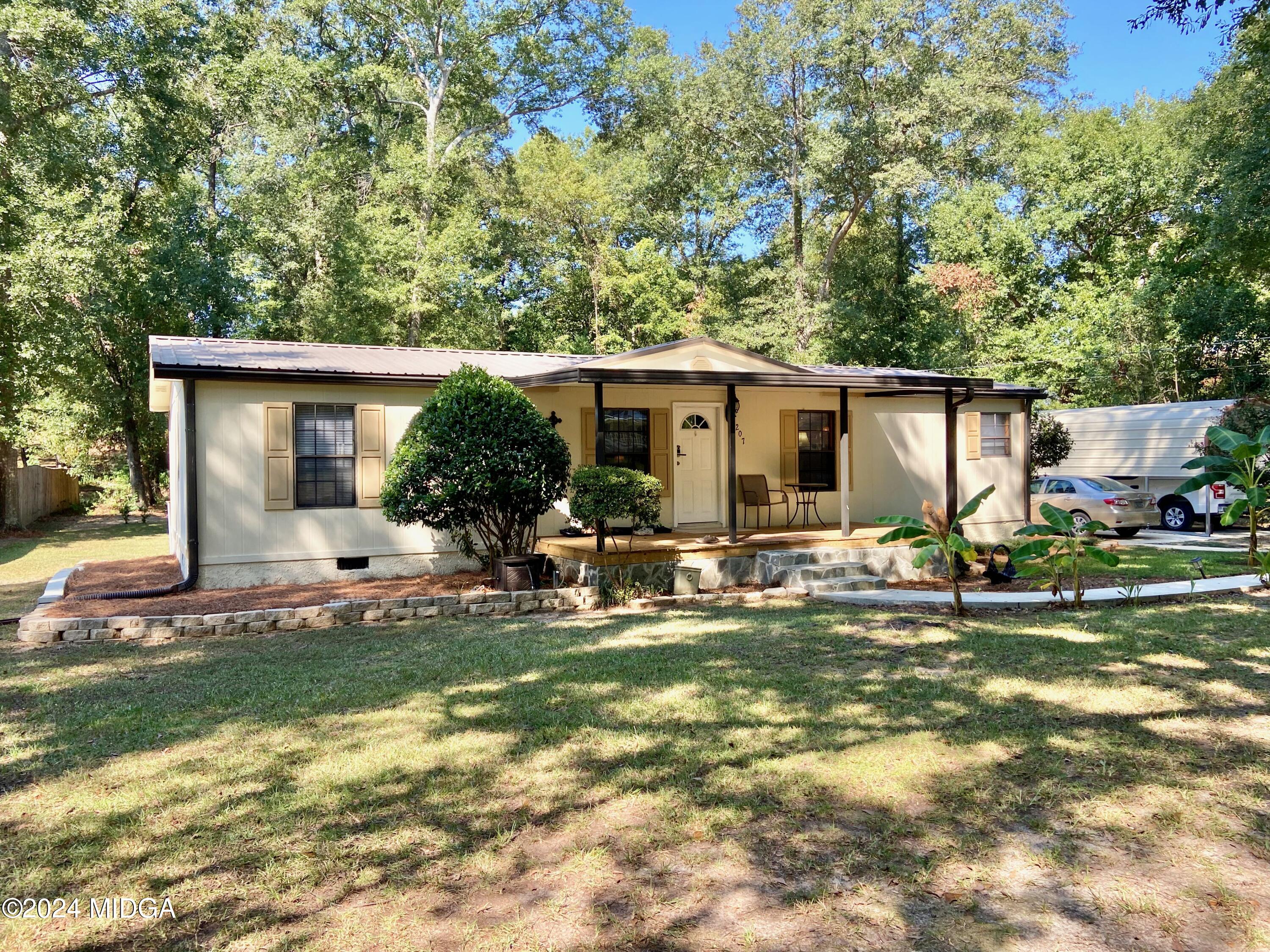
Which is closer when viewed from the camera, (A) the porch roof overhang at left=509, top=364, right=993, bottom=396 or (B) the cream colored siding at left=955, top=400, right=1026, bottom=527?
(A) the porch roof overhang at left=509, top=364, right=993, bottom=396

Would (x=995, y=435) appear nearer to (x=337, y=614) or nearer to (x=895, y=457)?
(x=895, y=457)

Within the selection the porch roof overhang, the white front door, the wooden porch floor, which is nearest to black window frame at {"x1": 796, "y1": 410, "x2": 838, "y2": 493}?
the porch roof overhang

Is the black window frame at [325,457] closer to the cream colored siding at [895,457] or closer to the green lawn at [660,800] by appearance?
the green lawn at [660,800]

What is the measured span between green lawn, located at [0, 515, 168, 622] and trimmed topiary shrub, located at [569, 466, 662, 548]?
601 cm

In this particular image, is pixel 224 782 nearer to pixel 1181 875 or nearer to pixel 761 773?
pixel 761 773

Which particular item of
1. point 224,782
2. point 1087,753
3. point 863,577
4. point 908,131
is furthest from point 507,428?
point 908,131

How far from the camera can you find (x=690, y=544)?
1085cm

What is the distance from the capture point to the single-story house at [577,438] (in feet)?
33.9

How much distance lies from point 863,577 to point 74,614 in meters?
8.84

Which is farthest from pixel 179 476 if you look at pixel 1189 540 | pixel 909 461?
pixel 1189 540

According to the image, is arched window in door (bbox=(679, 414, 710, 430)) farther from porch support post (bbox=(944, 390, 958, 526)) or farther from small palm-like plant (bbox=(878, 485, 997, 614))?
small palm-like plant (bbox=(878, 485, 997, 614))

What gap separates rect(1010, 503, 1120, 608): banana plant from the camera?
27.2ft

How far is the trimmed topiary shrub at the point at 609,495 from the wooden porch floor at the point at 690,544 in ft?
1.42

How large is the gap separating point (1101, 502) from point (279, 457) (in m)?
14.8
